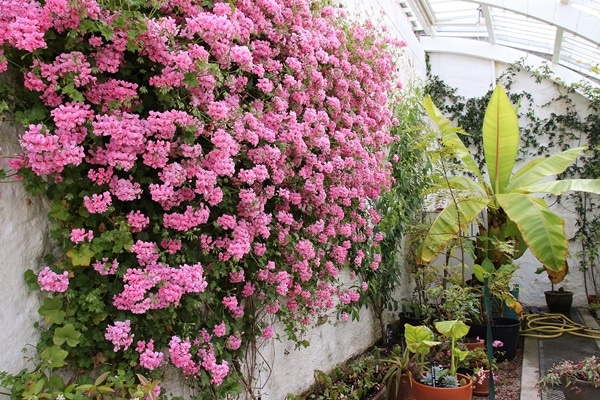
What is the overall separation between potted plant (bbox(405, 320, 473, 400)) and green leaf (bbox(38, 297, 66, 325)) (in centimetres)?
237

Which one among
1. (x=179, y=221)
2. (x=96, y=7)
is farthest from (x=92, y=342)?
(x=96, y=7)

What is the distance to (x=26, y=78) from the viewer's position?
5.11ft

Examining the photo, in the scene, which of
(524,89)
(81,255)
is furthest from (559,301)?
(81,255)

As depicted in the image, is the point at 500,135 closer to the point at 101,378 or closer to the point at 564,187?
the point at 564,187

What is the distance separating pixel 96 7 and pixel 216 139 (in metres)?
0.58

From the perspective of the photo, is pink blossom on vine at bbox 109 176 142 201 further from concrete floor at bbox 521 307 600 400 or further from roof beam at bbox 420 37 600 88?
roof beam at bbox 420 37 600 88

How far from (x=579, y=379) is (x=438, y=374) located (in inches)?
33.4

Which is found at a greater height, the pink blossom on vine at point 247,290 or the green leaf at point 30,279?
the green leaf at point 30,279

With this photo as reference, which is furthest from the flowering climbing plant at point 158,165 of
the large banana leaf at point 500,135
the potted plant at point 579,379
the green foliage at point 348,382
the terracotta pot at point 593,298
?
the terracotta pot at point 593,298

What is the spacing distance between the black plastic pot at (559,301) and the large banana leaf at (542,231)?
9.05 ft

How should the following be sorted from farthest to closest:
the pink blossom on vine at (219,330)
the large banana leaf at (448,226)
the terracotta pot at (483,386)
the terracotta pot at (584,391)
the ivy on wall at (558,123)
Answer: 1. the ivy on wall at (558,123)
2. the large banana leaf at (448,226)
3. the terracotta pot at (483,386)
4. the terracotta pot at (584,391)
5. the pink blossom on vine at (219,330)

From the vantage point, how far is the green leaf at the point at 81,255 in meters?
1.68

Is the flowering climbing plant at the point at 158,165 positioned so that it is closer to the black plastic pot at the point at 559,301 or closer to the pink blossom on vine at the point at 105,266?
the pink blossom on vine at the point at 105,266

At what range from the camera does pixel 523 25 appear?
724cm
